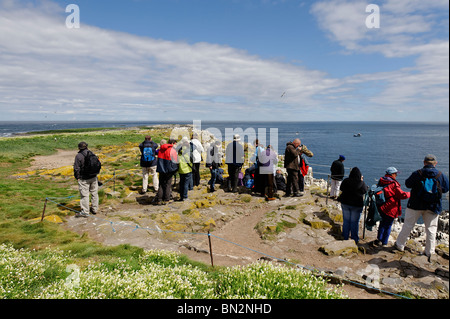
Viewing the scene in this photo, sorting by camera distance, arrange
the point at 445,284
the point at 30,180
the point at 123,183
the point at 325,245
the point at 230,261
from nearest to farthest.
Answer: the point at 445,284 < the point at 230,261 < the point at 325,245 < the point at 123,183 < the point at 30,180

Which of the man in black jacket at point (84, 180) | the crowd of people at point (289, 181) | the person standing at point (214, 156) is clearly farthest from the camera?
the person standing at point (214, 156)

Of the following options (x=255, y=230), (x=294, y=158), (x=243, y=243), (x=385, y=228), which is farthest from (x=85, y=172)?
(x=385, y=228)

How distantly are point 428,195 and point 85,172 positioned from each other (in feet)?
39.5

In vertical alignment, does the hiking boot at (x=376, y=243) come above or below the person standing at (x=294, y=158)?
below

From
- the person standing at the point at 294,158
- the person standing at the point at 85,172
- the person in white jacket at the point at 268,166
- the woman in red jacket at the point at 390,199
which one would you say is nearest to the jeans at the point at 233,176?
the person in white jacket at the point at 268,166

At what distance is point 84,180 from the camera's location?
10125mm

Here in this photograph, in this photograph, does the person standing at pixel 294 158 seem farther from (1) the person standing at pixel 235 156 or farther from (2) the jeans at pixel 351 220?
(2) the jeans at pixel 351 220

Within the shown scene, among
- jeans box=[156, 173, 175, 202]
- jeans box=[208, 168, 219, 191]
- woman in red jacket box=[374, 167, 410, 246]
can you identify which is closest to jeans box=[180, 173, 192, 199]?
jeans box=[156, 173, 175, 202]

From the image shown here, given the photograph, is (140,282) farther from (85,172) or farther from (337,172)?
(337,172)

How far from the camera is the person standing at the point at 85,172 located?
9.75 m
